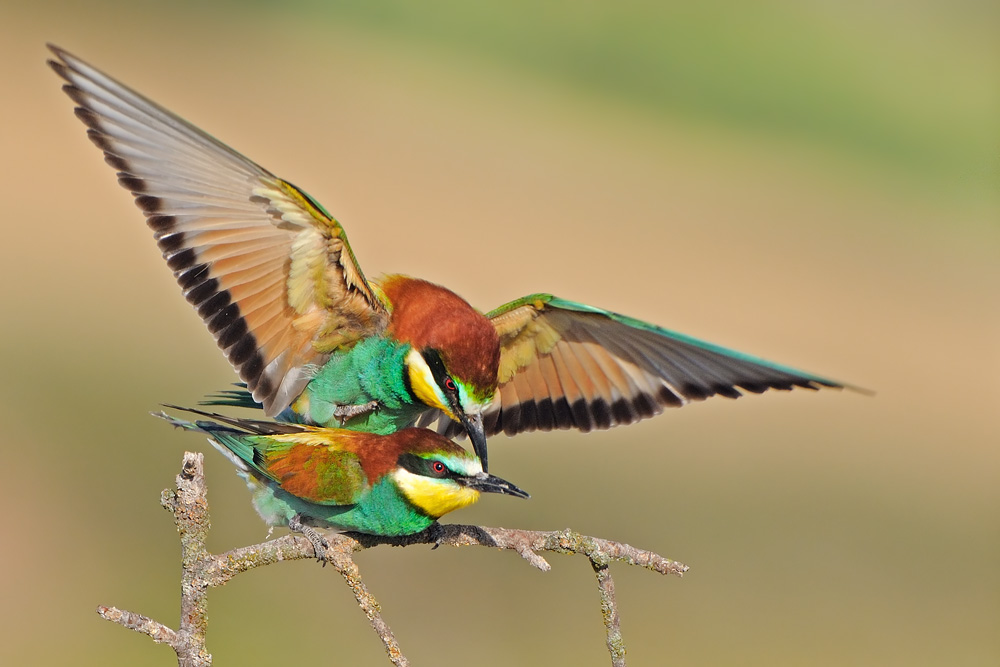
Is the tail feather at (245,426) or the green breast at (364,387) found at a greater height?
the green breast at (364,387)

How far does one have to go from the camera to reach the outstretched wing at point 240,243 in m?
1.88

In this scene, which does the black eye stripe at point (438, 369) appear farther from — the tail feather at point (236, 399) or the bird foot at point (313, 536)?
the tail feather at point (236, 399)

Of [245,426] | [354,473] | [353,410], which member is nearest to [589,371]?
[353,410]

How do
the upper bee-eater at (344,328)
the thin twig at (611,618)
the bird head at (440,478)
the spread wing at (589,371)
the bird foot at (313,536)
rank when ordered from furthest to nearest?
the spread wing at (589,371)
the upper bee-eater at (344,328)
the bird head at (440,478)
the bird foot at (313,536)
the thin twig at (611,618)

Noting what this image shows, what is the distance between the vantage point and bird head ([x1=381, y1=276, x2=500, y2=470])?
1957 mm

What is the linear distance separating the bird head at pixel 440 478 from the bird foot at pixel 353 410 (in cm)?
35

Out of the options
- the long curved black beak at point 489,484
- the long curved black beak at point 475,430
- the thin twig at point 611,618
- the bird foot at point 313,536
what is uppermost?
the long curved black beak at point 475,430

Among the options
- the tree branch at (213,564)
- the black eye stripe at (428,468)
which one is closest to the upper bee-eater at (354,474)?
the black eye stripe at (428,468)

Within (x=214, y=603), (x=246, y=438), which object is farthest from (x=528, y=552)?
(x=214, y=603)

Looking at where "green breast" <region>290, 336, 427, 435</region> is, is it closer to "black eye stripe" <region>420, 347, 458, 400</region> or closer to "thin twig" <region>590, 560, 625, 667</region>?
"black eye stripe" <region>420, 347, 458, 400</region>

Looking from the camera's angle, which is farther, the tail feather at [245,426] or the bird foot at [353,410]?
the bird foot at [353,410]

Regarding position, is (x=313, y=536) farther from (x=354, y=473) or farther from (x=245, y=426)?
(x=245, y=426)

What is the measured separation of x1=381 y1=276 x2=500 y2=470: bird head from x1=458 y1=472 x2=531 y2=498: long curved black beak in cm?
10

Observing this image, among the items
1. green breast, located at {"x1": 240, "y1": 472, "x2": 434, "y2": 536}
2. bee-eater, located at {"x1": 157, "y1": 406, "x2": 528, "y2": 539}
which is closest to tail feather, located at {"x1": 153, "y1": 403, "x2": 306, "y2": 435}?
bee-eater, located at {"x1": 157, "y1": 406, "x2": 528, "y2": 539}
